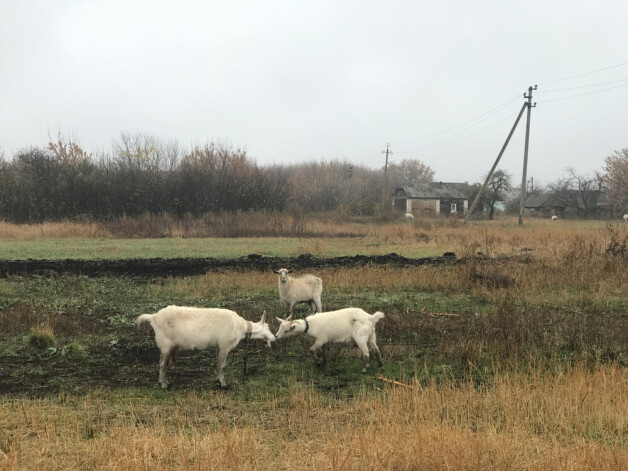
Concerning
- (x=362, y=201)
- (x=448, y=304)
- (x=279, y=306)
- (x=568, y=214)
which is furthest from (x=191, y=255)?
(x=568, y=214)

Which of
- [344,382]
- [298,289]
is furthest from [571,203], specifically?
[344,382]

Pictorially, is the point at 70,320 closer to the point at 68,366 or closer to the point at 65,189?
the point at 68,366

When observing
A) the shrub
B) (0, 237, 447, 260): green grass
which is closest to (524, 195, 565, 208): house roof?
(0, 237, 447, 260): green grass

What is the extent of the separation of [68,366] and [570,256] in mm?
14891

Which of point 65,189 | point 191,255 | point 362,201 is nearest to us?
point 191,255

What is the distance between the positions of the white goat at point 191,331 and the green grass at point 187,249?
15.7m

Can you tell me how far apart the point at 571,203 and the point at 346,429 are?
8793 centimetres

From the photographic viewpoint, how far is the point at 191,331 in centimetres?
773

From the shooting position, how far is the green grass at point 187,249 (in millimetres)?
23859

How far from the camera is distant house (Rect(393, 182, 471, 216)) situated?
256ft

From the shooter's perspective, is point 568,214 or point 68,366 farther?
point 568,214

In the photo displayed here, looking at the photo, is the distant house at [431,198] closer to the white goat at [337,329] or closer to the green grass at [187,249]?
the green grass at [187,249]

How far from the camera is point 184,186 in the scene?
146ft

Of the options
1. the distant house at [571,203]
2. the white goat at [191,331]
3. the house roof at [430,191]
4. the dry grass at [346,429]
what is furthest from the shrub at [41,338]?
the distant house at [571,203]
